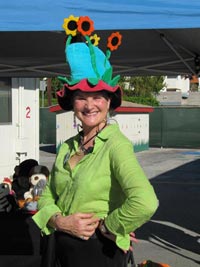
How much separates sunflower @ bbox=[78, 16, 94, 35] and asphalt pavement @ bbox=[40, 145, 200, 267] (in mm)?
3296

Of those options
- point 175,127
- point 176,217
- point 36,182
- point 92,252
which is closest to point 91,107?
point 92,252

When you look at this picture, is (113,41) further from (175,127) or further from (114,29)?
(175,127)

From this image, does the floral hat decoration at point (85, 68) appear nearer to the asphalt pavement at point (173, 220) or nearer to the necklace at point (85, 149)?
the necklace at point (85, 149)

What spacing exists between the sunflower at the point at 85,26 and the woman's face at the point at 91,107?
1.05 feet

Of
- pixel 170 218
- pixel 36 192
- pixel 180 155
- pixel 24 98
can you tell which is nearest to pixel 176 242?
pixel 170 218

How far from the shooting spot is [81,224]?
202cm

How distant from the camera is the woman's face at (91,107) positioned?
2172 millimetres

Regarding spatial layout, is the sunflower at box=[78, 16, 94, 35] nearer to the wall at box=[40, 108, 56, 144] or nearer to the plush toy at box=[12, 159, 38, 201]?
the plush toy at box=[12, 159, 38, 201]

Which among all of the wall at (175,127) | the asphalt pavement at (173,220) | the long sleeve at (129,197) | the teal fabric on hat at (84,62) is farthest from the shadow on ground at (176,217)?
the wall at (175,127)

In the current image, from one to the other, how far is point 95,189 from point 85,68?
0.57m

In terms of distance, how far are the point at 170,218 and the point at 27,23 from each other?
4.80m

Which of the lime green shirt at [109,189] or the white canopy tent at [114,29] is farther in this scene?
the white canopy tent at [114,29]

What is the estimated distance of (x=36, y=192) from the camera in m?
5.95

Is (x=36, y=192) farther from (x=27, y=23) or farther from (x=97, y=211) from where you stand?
(x=97, y=211)
